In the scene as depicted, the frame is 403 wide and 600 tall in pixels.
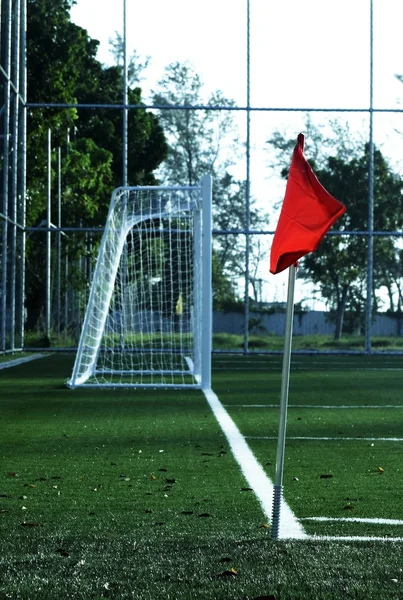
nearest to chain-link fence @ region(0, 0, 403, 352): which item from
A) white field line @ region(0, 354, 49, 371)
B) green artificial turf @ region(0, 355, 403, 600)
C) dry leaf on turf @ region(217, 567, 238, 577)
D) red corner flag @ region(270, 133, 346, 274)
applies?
white field line @ region(0, 354, 49, 371)

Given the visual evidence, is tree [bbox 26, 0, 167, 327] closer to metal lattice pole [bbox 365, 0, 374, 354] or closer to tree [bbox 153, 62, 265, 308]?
tree [bbox 153, 62, 265, 308]

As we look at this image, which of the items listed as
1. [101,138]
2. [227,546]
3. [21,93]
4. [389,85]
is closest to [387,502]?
[227,546]

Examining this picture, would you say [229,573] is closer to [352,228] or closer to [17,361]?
[17,361]

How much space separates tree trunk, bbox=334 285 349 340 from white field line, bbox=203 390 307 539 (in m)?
16.6

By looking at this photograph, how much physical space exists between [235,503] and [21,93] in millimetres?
18009

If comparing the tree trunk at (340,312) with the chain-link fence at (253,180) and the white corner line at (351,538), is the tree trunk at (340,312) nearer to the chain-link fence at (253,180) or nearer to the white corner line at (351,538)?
the chain-link fence at (253,180)

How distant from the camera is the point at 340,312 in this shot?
2805cm

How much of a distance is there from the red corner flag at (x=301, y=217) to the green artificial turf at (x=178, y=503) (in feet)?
3.35

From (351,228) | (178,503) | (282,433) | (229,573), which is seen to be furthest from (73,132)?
(229,573)

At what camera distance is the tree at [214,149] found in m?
24.9

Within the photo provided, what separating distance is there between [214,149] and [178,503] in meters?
19.9

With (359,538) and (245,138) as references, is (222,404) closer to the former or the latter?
(359,538)

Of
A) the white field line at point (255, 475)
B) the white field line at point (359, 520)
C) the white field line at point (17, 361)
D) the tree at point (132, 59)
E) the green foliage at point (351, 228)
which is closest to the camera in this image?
the white field line at point (255, 475)

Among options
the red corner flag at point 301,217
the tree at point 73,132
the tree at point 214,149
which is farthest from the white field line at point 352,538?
the tree at point 73,132
